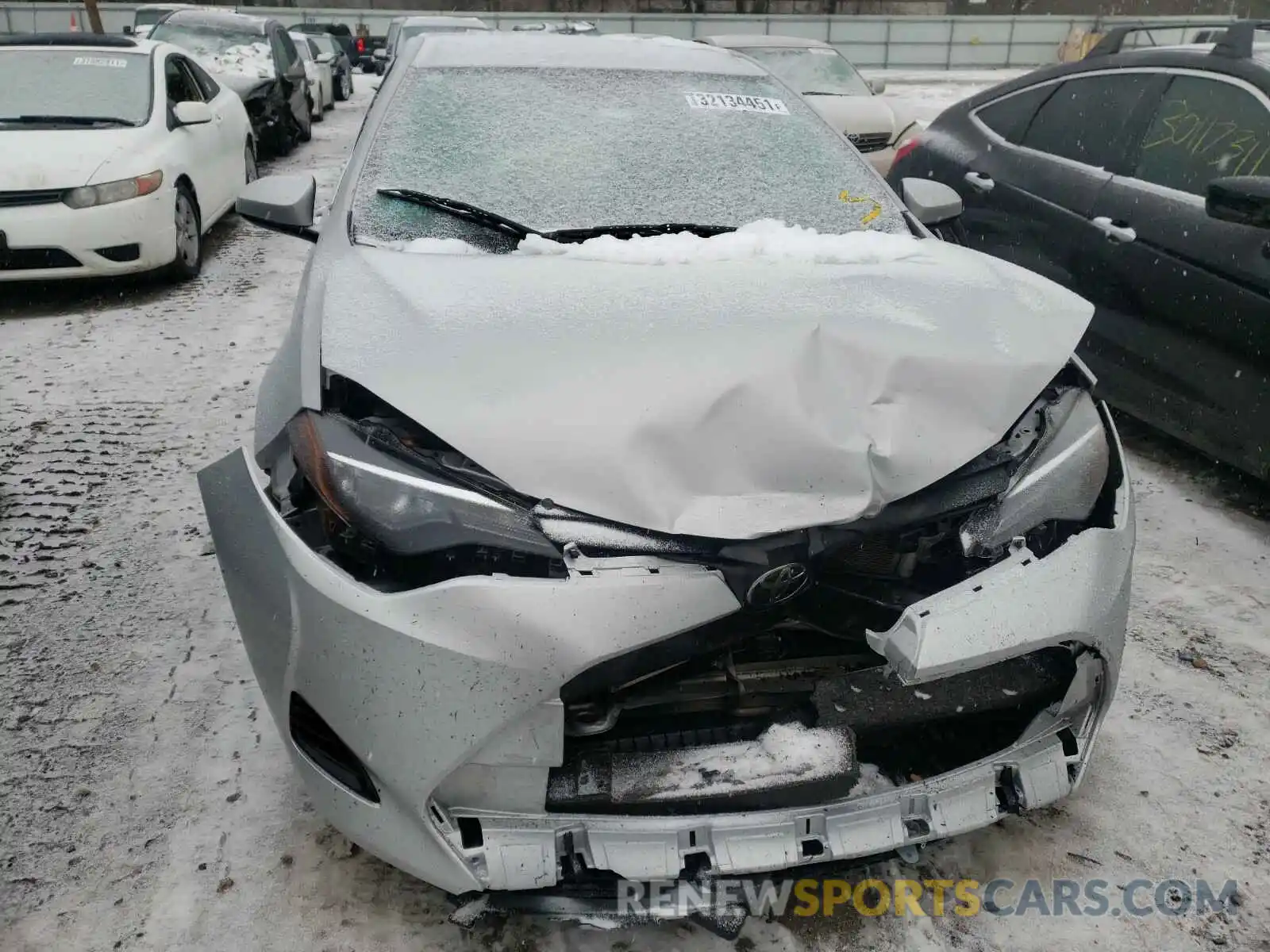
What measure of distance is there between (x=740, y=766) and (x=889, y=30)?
104ft

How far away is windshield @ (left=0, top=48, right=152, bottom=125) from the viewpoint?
6.42m

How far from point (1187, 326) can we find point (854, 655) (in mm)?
2578

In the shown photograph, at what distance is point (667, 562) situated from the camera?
6.08 ft

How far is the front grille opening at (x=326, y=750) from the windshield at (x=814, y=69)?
29.6ft

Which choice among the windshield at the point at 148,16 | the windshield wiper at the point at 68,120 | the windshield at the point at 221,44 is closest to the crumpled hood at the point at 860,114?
the windshield wiper at the point at 68,120

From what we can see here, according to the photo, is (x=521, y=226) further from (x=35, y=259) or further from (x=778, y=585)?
(x=35, y=259)

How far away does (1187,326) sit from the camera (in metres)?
3.90

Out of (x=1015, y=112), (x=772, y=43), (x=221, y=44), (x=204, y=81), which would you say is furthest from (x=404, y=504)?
(x=221, y=44)

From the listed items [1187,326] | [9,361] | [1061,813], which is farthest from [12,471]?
[1187,326]

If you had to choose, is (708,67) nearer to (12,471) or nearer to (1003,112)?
(1003,112)

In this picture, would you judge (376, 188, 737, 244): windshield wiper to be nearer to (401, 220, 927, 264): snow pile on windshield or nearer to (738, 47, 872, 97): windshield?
(401, 220, 927, 264): snow pile on windshield

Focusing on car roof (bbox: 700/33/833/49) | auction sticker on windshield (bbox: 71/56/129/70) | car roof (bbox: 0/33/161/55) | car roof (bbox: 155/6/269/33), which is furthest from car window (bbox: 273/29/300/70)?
auction sticker on windshield (bbox: 71/56/129/70)

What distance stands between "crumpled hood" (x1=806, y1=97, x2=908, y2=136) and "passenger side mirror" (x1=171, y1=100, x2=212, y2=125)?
5.01m

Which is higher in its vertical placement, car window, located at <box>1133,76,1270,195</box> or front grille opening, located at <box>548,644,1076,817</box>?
car window, located at <box>1133,76,1270,195</box>
